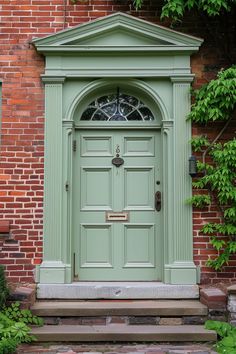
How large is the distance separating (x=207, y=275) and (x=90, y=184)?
1.93 metres

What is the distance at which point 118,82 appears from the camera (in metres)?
6.12

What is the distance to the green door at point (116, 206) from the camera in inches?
237

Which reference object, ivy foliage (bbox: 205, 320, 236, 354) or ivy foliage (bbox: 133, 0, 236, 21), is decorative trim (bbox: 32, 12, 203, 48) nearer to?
ivy foliage (bbox: 133, 0, 236, 21)

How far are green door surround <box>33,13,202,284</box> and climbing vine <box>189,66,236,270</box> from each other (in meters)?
0.19

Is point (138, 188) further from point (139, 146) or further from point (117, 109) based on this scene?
point (117, 109)

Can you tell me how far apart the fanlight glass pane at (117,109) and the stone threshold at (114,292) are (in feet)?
7.36

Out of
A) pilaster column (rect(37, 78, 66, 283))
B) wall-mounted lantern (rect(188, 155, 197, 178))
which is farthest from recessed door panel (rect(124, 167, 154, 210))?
pilaster column (rect(37, 78, 66, 283))

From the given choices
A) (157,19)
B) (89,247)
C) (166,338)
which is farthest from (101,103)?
(166,338)

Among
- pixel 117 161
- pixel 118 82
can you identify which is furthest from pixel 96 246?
pixel 118 82

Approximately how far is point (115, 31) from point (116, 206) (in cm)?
232

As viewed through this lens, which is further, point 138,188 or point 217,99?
point 138,188

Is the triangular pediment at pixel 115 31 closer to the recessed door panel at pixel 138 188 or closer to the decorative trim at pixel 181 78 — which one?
the decorative trim at pixel 181 78

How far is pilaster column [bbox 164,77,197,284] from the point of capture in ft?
18.9

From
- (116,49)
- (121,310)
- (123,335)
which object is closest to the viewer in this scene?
(123,335)
